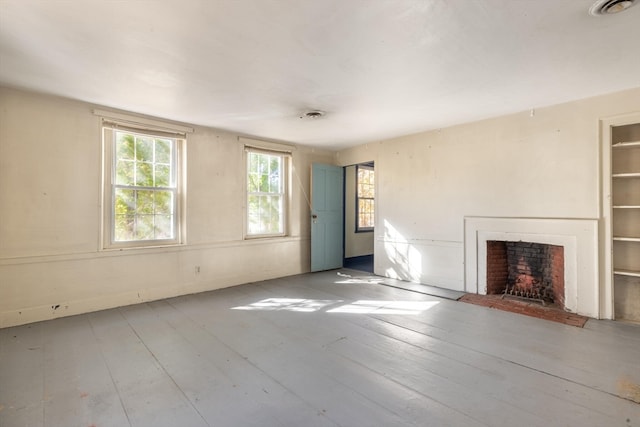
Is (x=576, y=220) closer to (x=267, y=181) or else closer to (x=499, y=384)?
(x=499, y=384)

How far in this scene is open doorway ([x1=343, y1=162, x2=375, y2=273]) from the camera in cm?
721

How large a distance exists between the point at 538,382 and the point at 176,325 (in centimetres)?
327

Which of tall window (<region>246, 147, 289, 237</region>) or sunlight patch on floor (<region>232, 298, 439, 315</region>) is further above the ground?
tall window (<region>246, 147, 289, 237</region>)

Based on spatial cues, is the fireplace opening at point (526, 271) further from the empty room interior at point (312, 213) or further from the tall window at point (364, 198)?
the tall window at point (364, 198)

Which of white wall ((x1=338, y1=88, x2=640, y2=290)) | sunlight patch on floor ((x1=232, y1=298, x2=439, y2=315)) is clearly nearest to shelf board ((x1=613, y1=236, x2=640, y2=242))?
white wall ((x1=338, y1=88, x2=640, y2=290))

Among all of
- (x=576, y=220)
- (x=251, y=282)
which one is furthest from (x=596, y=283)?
(x=251, y=282)

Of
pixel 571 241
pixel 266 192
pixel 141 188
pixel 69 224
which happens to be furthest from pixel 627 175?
pixel 69 224

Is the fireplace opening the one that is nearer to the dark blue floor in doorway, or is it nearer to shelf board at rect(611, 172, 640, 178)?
shelf board at rect(611, 172, 640, 178)

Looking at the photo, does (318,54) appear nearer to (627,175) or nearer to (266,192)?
(266,192)

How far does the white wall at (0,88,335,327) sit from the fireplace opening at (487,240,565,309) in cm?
416

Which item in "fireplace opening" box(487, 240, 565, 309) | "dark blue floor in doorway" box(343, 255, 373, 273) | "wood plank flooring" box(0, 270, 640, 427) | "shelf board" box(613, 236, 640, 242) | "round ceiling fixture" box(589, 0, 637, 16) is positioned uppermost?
"round ceiling fixture" box(589, 0, 637, 16)

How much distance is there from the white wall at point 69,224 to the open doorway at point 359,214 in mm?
3409

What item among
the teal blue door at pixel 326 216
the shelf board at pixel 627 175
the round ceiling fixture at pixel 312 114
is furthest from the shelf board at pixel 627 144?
the teal blue door at pixel 326 216

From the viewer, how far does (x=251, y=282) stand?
5059 mm
